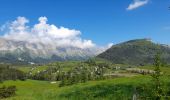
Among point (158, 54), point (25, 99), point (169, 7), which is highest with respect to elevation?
point (169, 7)

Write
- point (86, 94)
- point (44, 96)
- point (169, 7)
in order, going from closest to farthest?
point (169, 7)
point (86, 94)
point (44, 96)

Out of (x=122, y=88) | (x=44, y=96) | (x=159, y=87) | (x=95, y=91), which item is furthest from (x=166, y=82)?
(x=44, y=96)

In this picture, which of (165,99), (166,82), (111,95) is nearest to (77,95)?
(111,95)

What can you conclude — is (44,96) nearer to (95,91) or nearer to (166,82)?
(95,91)

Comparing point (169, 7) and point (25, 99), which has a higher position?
point (169, 7)

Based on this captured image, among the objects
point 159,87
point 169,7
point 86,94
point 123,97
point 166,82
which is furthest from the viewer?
point 86,94

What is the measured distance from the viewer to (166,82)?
28109 mm

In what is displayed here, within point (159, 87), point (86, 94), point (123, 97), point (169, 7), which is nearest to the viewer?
point (159, 87)

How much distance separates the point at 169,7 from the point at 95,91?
11.7 metres

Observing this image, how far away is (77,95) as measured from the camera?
3081 cm

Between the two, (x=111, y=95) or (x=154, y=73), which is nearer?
(x=154, y=73)

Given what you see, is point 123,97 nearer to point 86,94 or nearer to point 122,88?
point 122,88

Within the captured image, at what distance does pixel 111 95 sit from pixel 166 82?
5291 millimetres

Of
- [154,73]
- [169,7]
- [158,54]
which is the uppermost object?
[169,7]
